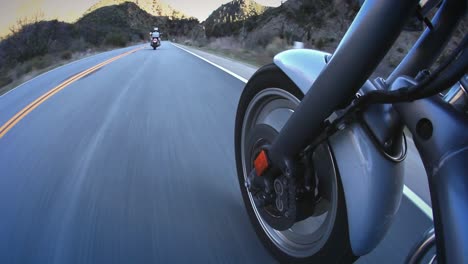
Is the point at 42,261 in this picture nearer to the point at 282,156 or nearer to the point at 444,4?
the point at 282,156

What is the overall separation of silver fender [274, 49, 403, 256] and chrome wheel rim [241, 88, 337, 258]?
0.50 feet

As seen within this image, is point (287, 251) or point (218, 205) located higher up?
point (287, 251)

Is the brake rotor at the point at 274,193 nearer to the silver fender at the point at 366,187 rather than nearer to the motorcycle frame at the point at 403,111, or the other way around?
the motorcycle frame at the point at 403,111

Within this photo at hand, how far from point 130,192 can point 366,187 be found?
2356 millimetres

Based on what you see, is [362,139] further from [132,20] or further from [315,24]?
[132,20]

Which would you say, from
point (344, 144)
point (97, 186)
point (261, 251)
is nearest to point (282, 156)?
point (344, 144)

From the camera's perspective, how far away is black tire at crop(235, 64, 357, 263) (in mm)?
1663

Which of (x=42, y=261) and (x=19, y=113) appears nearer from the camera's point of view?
(x=42, y=261)

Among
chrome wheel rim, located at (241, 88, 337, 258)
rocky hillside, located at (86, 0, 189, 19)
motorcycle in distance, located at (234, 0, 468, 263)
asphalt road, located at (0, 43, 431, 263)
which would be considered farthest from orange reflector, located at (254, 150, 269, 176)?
rocky hillside, located at (86, 0, 189, 19)

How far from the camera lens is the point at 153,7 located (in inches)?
5226

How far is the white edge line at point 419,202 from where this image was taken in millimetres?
2973

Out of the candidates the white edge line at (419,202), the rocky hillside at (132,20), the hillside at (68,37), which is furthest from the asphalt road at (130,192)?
the rocky hillside at (132,20)

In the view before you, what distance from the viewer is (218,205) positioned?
3119 mm

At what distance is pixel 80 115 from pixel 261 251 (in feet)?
16.4
